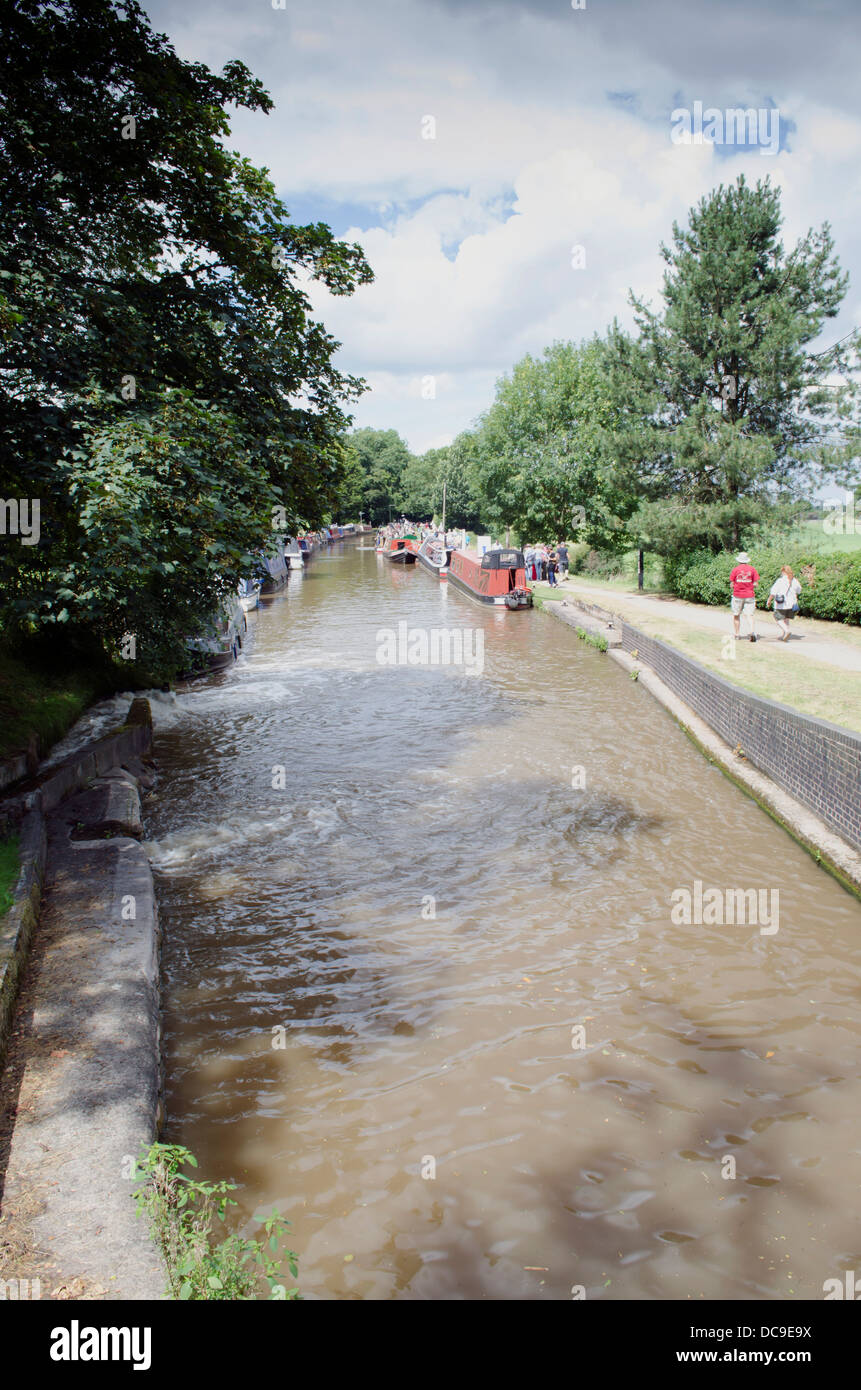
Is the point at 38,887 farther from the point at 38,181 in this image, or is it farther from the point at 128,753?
the point at 38,181

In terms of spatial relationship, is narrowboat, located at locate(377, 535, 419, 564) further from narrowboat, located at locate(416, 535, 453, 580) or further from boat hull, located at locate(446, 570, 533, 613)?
boat hull, located at locate(446, 570, 533, 613)

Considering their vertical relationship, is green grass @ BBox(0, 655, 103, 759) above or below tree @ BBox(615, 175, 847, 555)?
below

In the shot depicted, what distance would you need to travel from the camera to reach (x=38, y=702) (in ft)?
33.8

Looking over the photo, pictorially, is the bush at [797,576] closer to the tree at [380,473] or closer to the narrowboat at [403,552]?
the narrowboat at [403,552]

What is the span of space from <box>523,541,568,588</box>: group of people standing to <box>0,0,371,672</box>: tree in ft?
77.8

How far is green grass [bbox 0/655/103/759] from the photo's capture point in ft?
28.9

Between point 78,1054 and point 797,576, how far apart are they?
18.3m

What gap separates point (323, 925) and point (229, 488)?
4.69m

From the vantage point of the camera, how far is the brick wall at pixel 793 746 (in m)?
7.23

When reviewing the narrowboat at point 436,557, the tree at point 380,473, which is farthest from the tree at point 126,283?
the tree at point 380,473

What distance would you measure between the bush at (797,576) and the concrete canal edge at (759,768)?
13.7 ft

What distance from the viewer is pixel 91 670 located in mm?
12617

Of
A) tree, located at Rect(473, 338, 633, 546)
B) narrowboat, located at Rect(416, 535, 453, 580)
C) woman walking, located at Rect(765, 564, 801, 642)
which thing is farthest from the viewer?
narrowboat, located at Rect(416, 535, 453, 580)

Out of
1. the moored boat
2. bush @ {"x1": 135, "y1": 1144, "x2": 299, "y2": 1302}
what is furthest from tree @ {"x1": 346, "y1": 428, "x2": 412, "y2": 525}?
bush @ {"x1": 135, "y1": 1144, "x2": 299, "y2": 1302}
